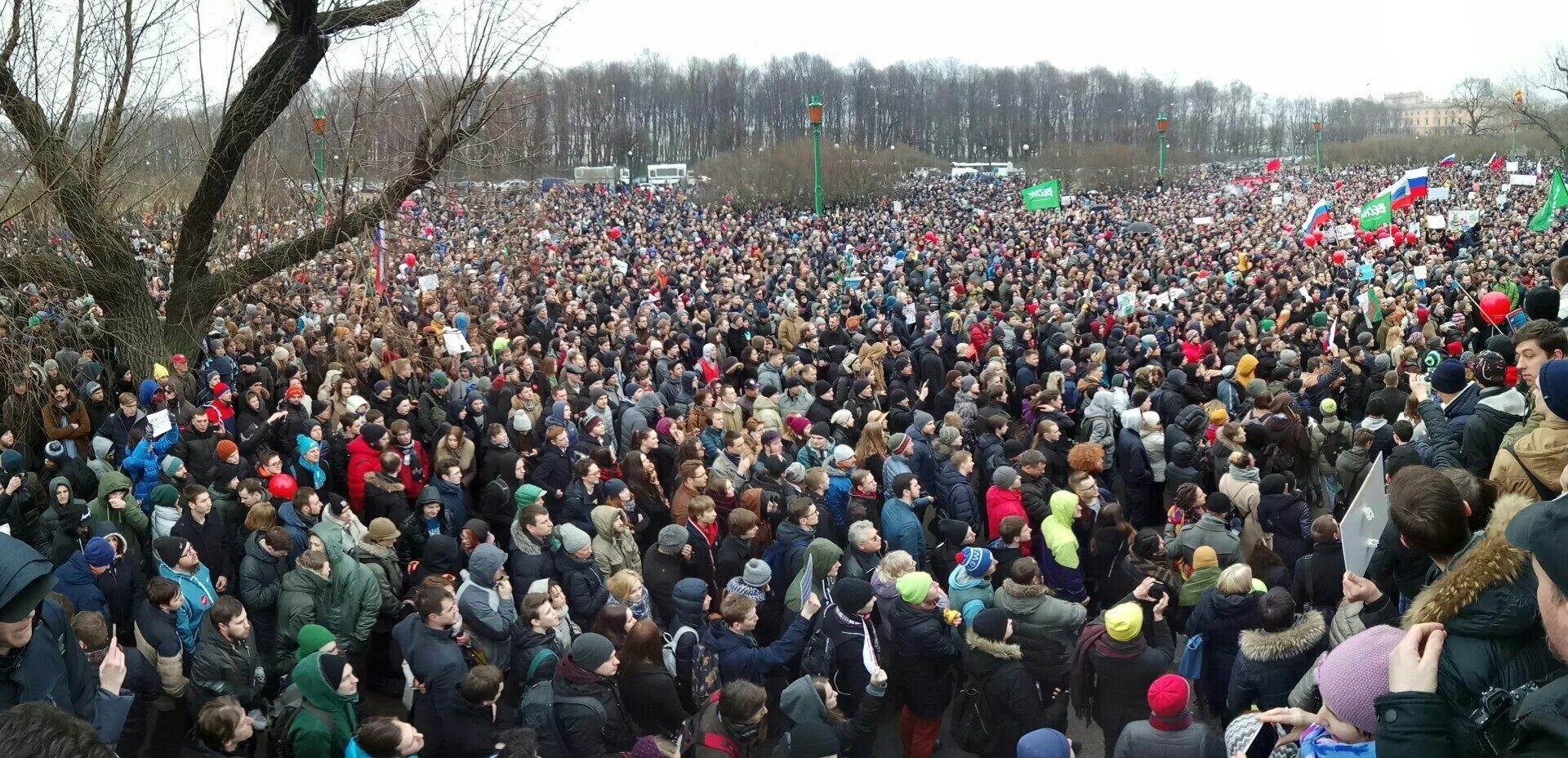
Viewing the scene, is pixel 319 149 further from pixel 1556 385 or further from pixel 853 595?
pixel 1556 385

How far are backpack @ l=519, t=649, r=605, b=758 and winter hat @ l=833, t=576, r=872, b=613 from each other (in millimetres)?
1134

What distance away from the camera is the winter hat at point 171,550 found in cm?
541

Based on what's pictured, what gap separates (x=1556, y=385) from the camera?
357 cm

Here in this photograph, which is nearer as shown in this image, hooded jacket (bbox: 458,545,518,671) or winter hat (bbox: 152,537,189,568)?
hooded jacket (bbox: 458,545,518,671)

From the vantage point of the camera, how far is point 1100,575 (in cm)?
651

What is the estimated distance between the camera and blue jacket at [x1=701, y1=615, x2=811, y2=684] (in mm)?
5020

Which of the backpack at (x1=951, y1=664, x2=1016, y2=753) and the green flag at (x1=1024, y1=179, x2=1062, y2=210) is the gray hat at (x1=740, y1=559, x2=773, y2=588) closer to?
the backpack at (x1=951, y1=664, x2=1016, y2=753)

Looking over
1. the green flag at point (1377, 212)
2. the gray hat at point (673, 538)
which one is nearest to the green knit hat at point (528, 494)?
the gray hat at point (673, 538)

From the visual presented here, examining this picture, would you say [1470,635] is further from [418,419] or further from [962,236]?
[962,236]

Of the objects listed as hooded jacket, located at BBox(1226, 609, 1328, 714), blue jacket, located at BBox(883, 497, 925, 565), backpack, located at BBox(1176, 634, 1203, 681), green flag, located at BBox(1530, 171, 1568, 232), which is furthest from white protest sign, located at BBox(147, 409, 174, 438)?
green flag, located at BBox(1530, 171, 1568, 232)

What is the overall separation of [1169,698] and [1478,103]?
96.3m

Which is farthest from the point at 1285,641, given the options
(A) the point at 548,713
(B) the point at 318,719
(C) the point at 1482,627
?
(B) the point at 318,719

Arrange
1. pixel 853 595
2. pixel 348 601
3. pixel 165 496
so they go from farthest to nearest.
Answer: pixel 165 496 < pixel 348 601 < pixel 853 595

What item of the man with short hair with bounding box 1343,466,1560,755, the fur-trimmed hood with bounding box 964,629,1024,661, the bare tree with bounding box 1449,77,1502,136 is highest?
the bare tree with bounding box 1449,77,1502,136
